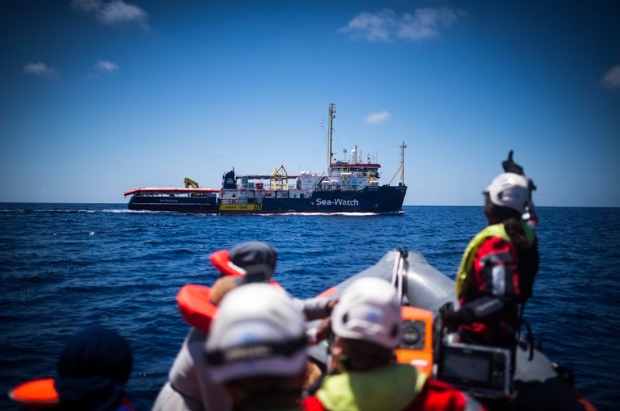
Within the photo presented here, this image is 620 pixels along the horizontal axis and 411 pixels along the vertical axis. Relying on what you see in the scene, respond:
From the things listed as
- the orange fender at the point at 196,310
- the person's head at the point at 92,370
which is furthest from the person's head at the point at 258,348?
the orange fender at the point at 196,310

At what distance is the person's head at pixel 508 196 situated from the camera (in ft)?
8.74

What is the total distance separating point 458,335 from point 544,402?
1.11m

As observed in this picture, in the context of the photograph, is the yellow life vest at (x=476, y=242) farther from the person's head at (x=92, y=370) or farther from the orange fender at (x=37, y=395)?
the orange fender at (x=37, y=395)

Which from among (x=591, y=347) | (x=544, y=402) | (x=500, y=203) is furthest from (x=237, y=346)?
(x=591, y=347)

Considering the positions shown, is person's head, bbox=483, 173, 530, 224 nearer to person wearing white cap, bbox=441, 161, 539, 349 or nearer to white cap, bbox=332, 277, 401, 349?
person wearing white cap, bbox=441, 161, 539, 349

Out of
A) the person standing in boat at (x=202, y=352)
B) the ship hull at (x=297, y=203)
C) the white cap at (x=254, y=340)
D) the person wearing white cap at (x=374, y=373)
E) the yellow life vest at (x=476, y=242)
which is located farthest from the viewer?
the ship hull at (x=297, y=203)

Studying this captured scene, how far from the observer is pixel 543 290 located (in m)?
10.4

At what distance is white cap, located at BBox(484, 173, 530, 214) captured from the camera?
266 centimetres

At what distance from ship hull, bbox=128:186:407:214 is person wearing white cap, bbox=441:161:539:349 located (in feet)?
158

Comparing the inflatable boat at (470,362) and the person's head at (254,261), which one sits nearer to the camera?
the inflatable boat at (470,362)

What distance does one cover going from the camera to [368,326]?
1.53 m

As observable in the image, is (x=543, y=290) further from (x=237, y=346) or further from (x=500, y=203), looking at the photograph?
(x=237, y=346)

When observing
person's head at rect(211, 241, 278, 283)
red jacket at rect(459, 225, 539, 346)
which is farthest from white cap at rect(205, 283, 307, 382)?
red jacket at rect(459, 225, 539, 346)

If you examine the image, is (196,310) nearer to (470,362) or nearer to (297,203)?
(470,362)
